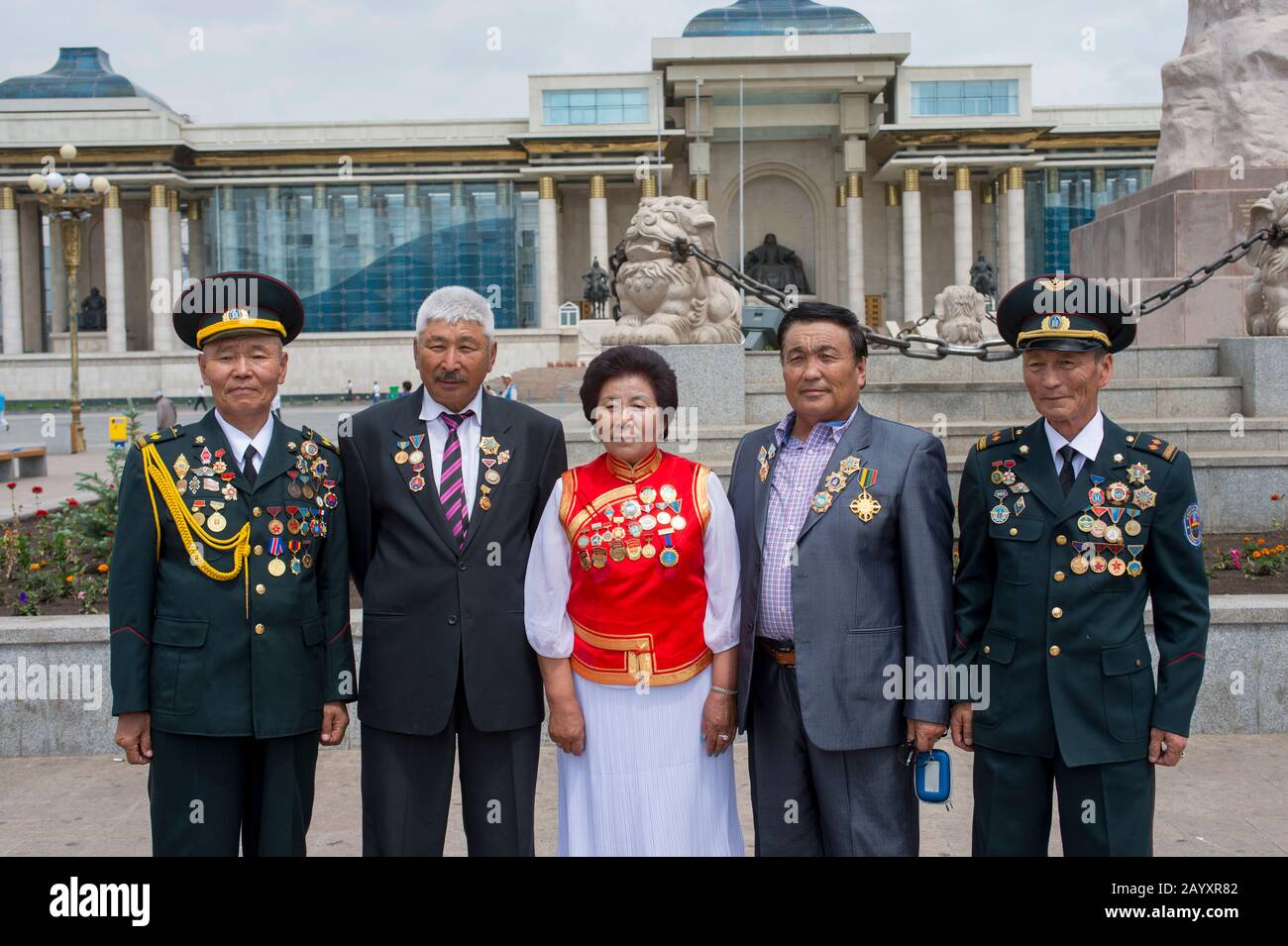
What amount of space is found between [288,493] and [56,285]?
50676mm

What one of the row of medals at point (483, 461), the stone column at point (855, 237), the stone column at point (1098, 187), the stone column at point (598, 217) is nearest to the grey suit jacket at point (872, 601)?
the row of medals at point (483, 461)

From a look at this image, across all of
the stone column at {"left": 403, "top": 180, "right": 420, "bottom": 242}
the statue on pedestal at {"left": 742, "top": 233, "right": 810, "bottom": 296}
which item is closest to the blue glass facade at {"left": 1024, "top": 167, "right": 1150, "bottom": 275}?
the statue on pedestal at {"left": 742, "top": 233, "right": 810, "bottom": 296}

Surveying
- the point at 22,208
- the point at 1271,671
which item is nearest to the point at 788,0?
the point at 22,208

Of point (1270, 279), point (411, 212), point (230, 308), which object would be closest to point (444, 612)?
point (230, 308)

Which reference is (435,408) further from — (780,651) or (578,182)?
(578,182)

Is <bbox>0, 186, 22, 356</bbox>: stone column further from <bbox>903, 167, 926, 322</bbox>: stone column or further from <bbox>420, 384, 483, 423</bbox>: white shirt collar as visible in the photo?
<bbox>420, 384, 483, 423</bbox>: white shirt collar

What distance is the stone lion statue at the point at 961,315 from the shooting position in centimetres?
1241

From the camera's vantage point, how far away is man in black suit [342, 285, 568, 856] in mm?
3398

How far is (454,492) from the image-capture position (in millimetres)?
3484

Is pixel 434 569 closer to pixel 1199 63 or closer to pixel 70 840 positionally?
pixel 70 840

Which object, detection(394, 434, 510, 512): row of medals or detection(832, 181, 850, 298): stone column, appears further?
detection(832, 181, 850, 298): stone column

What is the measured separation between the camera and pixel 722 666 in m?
3.21

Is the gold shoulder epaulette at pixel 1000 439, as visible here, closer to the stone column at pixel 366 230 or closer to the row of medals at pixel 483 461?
the row of medals at pixel 483 461

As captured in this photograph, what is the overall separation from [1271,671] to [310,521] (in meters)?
4.30
